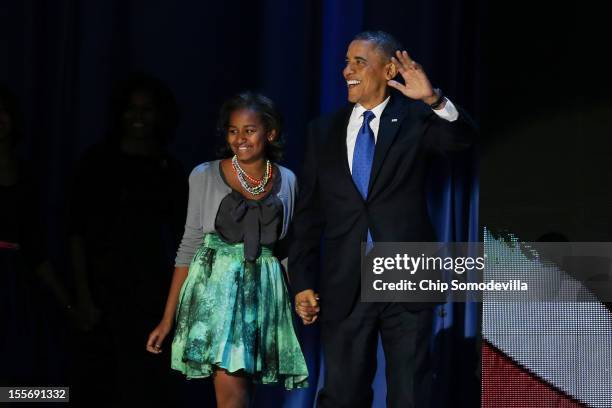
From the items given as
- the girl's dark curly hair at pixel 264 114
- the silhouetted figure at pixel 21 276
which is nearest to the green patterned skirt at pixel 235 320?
the girl's dark curly hair at pixel 264 114

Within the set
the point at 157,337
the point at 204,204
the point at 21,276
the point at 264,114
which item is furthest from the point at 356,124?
the point at 21,276

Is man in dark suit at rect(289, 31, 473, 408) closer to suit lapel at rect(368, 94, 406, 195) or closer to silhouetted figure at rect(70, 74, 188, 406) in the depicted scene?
suit lapel at rect(368, 94, 406, 195)

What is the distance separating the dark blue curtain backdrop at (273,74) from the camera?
4.48m

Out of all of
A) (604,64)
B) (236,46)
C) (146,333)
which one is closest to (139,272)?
(146,333)

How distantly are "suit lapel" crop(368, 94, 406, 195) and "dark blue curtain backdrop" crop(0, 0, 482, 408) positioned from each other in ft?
1.98

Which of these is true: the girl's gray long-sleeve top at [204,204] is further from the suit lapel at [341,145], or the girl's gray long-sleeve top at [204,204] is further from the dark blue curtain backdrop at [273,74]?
the dark blue curtain backdrop at [273,74]

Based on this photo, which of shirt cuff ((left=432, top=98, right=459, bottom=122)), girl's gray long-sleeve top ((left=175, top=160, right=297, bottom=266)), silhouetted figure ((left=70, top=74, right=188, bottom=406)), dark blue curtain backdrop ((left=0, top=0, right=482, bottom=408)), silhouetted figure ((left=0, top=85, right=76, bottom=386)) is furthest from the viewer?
dark blue curtain backdrop ((left=0, top=0, right=482, bottom=408))

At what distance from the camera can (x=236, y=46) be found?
4.65 meters

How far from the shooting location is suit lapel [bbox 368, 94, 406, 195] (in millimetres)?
3811

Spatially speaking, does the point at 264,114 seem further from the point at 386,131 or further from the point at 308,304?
the point at 308,304

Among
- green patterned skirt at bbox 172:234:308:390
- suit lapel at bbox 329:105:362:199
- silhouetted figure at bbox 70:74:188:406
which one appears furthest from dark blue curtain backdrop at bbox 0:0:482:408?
green patterned skirt at bbox 172:234:308:390

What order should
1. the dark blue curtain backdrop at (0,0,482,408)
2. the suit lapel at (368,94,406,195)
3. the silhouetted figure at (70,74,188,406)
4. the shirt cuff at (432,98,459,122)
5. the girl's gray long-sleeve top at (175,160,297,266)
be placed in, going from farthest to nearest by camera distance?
the dark blue curtain backdrop at (0,0,482,408) < the silhouetted figure at (70,74,188,406) < the girl's gray long-sleeve top at (175,160,297,266) < the suit lapel at (368,94,406,195) < the shirt cuff at (432,98,459,122)

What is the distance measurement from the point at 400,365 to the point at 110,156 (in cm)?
145

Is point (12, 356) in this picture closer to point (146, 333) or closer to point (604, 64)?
point (146, 333)
